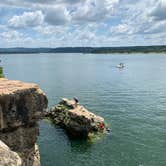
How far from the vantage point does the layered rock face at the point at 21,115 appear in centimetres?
2375

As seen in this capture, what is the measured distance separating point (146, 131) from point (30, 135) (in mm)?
29149

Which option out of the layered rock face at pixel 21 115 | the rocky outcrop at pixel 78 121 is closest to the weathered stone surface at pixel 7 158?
the layered rock face at pixel 21 115

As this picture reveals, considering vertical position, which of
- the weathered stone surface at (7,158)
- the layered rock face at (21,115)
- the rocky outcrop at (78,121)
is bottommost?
the rocky outcrop at (78,121)

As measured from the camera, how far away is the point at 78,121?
4809 centimetres

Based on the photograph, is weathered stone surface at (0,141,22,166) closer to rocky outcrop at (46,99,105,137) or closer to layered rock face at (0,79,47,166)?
layered rock face at (0,79,47,166)

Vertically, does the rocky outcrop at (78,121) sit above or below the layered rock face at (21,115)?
below

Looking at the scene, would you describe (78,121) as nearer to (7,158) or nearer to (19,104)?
(19,104)

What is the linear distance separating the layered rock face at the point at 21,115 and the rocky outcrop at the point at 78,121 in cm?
2024

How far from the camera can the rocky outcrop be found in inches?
1871

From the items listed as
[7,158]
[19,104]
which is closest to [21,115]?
[19,104]

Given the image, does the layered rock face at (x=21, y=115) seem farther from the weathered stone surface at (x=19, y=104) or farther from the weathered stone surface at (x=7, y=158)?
the weathered stone surface at (x=7, y=158)

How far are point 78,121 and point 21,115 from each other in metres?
23.8

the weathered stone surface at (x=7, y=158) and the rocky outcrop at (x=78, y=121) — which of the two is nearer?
the weathered stone surface at (x=7, y=158)

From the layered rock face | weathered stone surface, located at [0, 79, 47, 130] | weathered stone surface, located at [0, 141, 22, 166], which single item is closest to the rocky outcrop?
the layered rock face
